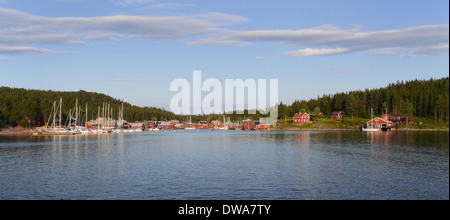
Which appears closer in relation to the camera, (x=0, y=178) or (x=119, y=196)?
(x=119, y=196)

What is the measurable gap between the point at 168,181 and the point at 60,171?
707 inches

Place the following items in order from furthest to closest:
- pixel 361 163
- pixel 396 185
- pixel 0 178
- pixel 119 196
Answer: pixel 361 163, pixel 0 178, pixel 396 185, pixel 119 196

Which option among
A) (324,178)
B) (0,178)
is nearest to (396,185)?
(324,178)

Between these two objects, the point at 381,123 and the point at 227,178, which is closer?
the point at 227,178

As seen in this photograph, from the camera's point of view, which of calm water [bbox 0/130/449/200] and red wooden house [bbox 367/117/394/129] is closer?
calm water [bbox 0/130/449/200]

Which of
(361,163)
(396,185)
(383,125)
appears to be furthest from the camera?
→ (383,125)

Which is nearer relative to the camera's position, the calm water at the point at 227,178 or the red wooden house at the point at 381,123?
the calm water at the point at 227,178

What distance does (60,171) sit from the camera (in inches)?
1953

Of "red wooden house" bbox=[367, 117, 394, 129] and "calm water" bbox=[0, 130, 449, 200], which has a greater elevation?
"red wooden house" bbox=[367, 117, 394, 129]

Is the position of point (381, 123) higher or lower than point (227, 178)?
higher

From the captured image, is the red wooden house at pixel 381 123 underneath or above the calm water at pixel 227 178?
above
